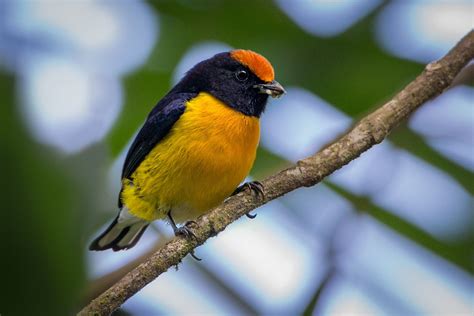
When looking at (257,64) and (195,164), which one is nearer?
(195,164)

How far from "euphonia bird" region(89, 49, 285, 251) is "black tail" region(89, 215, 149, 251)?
0.32ft

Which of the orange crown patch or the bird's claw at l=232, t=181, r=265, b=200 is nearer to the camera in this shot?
the bird's claw at l=232, t=181, r=265, b=200

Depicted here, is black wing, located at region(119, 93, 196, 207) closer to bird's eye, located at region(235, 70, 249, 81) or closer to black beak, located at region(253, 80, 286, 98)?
bird's eye, located at region(235, 70, 249, 81)

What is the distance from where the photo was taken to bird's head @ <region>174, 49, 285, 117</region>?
3.54m

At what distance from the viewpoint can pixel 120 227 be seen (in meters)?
3.91

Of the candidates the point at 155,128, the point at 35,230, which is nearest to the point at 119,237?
the point at 155,128

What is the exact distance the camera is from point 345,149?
94.0 inches

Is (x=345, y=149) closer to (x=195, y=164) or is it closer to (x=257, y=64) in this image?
(x=195, y=164)

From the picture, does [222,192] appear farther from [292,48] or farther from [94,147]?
[94,147]

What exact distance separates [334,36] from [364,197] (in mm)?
761

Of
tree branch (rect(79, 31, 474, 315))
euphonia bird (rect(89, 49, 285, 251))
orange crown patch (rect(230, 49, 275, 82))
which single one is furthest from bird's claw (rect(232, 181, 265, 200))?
orange crown patch (rect(230, 49, 275, 82))

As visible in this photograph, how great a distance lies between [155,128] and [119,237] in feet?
2.96

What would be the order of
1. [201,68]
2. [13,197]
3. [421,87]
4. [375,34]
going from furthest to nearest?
[201,68] < [375,34] < [421,87] < [13,197]

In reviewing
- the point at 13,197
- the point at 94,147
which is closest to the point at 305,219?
the point at 94,147
